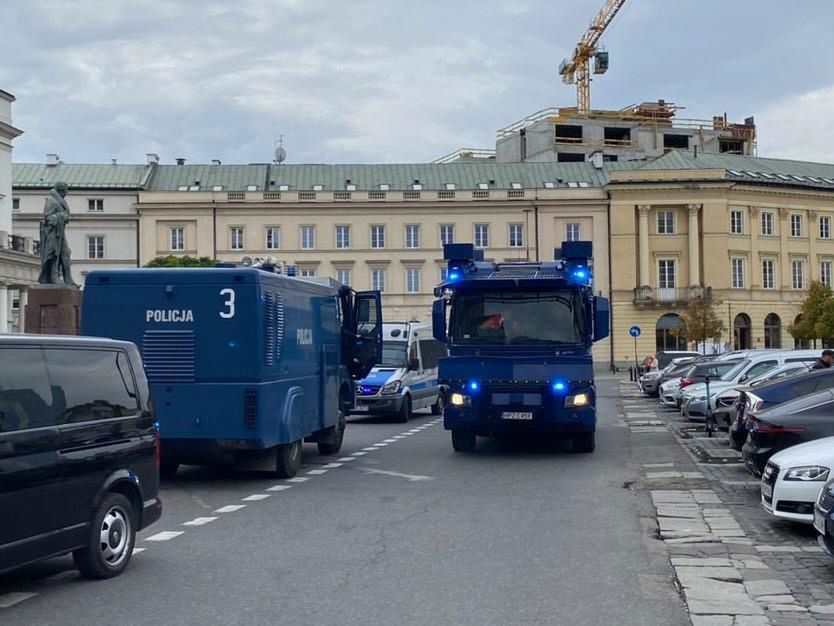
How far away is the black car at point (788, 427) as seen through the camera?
13.6 metres

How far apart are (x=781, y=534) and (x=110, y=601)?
666cm

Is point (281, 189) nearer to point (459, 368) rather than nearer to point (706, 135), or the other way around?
Result: point (706, 135)

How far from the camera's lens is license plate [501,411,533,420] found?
763 inches

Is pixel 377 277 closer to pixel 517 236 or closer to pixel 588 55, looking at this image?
pixel 517 236

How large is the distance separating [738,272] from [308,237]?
33.6 metres

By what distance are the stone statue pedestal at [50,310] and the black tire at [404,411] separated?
8.59 m

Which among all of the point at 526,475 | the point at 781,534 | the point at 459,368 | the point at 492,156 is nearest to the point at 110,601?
the point at 781,534

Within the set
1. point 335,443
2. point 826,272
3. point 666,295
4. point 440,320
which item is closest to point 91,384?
point 440,320

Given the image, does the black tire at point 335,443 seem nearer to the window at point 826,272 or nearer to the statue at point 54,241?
the statue at point 54,241

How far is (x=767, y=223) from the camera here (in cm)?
9262

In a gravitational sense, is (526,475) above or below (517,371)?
below

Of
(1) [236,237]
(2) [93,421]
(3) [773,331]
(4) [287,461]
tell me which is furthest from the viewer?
(3) [773,331]

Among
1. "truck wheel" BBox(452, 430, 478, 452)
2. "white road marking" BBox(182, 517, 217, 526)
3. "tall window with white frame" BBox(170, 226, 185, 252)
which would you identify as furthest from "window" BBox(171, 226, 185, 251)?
"white road marking" BBox(182, 517, 217, 526)

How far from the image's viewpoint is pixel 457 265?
20625 millimetres
